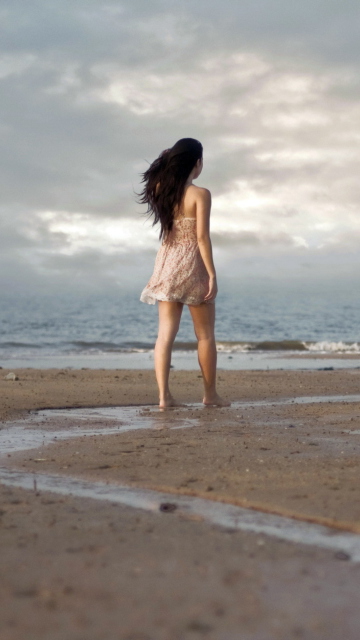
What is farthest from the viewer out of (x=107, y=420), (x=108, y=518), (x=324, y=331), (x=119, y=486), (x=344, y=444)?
(x=324, y=331)

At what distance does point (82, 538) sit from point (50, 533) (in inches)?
4.6

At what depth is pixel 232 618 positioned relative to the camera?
1.55 metres

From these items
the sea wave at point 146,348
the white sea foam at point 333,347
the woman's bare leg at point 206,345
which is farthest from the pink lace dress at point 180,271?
the white sea foam at point 333,347

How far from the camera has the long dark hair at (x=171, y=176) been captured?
5.83m

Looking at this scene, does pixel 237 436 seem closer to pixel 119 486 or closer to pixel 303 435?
pixel 303 435

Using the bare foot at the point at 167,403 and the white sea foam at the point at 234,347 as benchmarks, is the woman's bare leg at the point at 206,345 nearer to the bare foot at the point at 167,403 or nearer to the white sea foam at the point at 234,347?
the bare foot at the point at 167,403

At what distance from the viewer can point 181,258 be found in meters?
5.93

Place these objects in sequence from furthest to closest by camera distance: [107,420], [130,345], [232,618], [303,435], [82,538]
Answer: [130,345], [107,420], [303,435], [82,538], [232,618]

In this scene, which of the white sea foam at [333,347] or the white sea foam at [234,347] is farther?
the white sea foam at [333,347]

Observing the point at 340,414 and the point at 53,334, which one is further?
the point at 53,334

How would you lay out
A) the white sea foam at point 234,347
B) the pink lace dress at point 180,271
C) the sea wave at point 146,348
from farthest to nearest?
1. the white sea foam at point 234,347
2. the sea wave at point 146,348
3. the pink lace dress at point 180,271

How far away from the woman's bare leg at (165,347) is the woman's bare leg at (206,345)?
156mm

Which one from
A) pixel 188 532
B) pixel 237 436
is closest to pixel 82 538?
pixel 188 532

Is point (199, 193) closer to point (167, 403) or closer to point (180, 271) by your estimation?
point (180, 271)
